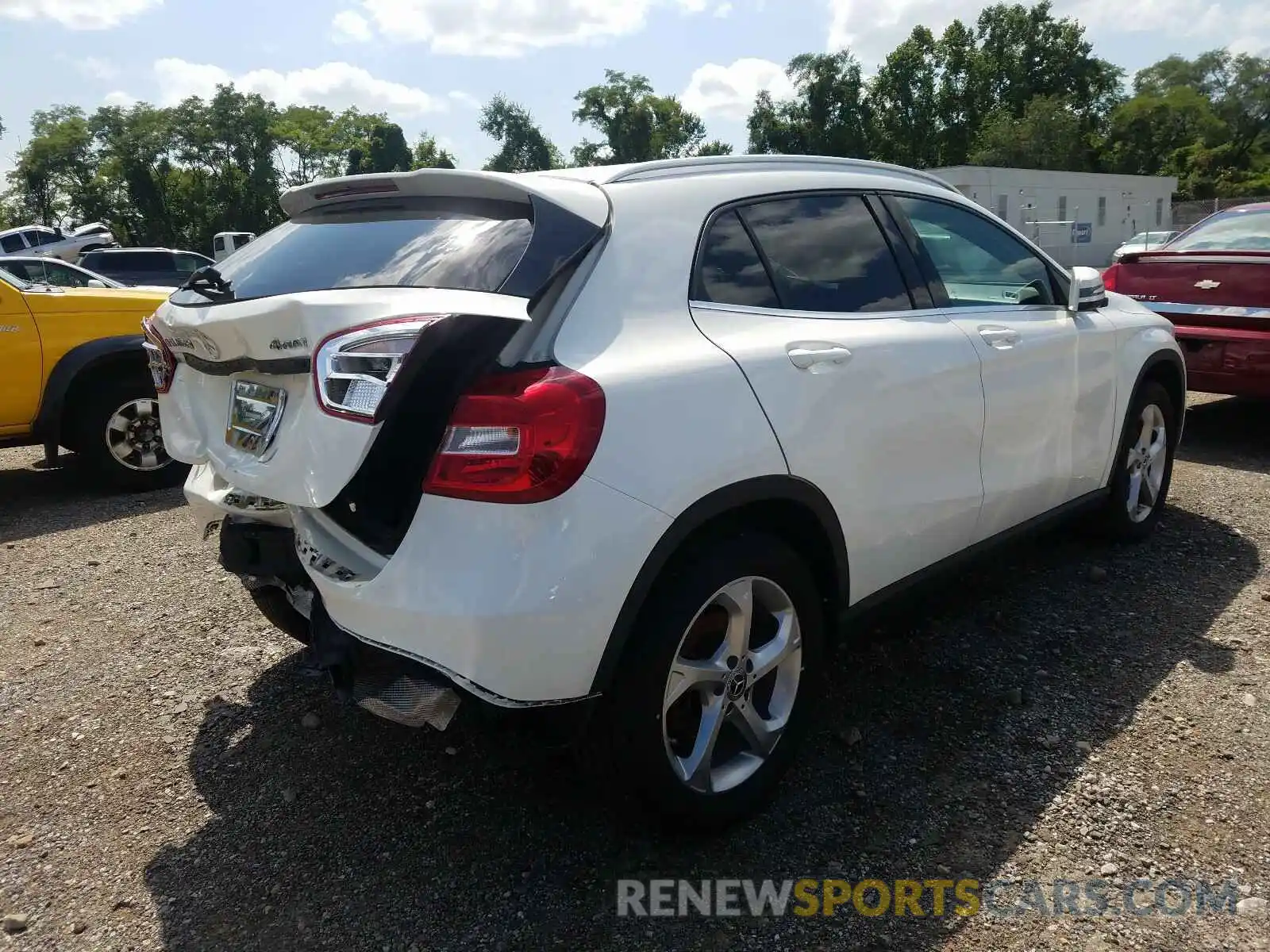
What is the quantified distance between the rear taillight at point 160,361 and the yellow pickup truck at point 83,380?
3483 mm

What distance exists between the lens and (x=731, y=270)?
8.43 ft

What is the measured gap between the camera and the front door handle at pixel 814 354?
251 centimetres

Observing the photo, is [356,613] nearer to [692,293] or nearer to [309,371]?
[309,371]

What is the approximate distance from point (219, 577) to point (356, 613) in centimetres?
274

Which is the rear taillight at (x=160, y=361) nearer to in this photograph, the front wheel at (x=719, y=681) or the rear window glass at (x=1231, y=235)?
the front wheel at (x=719, y=681)

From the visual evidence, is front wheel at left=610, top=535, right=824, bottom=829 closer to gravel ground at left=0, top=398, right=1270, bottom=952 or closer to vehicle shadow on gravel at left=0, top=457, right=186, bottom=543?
gravel ground at left=0, top=398, right=1270, bottom=952

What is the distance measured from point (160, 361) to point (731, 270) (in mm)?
1739

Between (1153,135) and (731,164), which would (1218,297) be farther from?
(1153,135)

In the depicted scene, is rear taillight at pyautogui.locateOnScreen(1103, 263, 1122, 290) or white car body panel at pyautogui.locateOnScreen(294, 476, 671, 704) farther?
rear taillight at pyautogui.locateOnScreen(1103, 263, 1122, 290)

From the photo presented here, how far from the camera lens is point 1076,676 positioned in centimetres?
331

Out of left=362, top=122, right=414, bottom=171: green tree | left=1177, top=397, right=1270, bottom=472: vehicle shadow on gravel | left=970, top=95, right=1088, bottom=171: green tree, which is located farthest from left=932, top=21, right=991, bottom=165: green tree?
left=1177, top=397, right=1270, bottom=472: vehicle shadow on gravel

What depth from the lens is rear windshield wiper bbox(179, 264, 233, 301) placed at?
265 cm

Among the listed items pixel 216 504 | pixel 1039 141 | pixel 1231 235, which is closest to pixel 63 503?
pixel 216 504

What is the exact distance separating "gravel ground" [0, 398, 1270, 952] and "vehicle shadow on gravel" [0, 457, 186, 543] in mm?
1695
